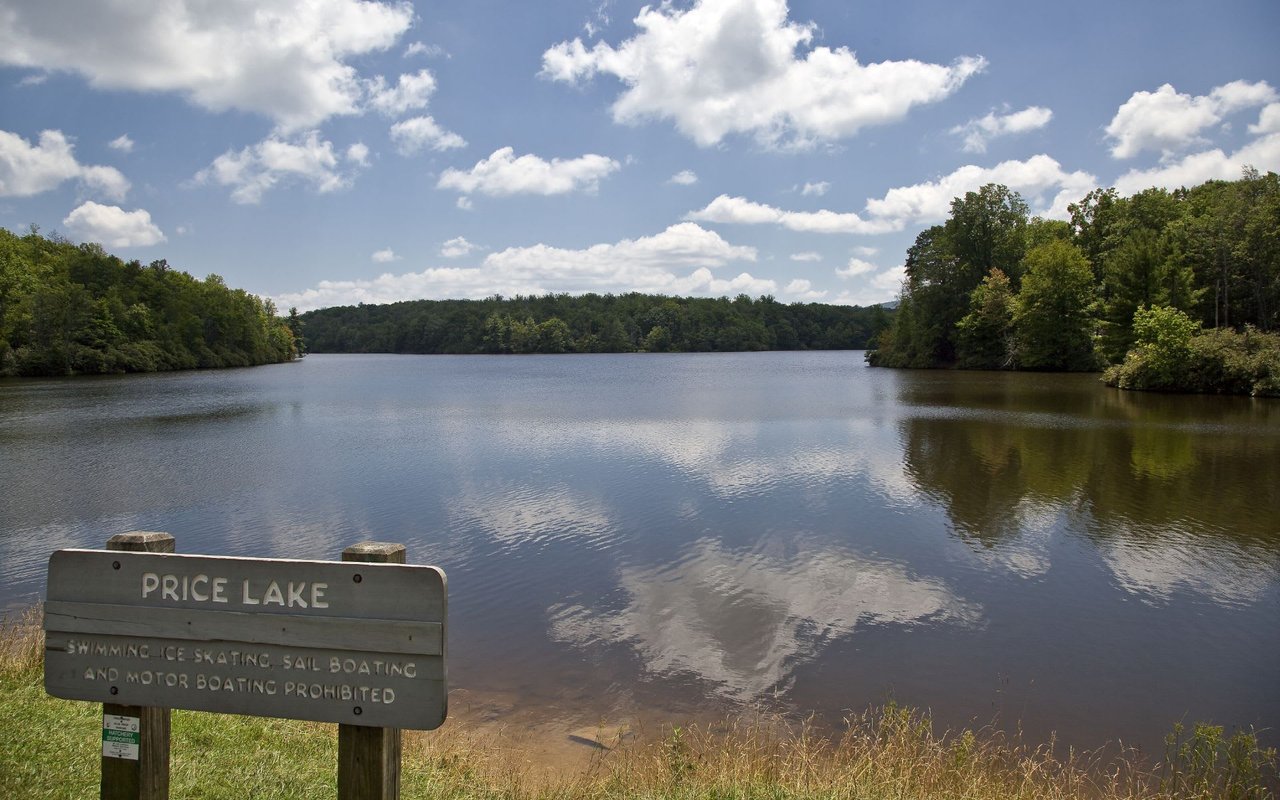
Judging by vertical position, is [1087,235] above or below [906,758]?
above

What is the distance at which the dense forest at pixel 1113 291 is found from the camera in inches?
1719

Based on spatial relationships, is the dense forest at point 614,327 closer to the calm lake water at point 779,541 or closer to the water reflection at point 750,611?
the calm lake water at point 779,541

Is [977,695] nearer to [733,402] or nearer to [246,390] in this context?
[733,402]

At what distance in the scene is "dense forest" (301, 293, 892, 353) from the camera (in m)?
169

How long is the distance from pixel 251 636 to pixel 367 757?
695 millimetres

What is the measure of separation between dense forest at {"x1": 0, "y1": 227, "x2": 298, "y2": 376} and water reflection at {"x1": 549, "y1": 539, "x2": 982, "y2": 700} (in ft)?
265

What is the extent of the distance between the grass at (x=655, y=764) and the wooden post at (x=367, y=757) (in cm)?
200

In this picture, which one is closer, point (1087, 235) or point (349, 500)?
point (349, 500)

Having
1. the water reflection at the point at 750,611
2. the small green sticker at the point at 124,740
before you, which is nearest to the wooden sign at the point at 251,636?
the small green sticker at the point at 124,740

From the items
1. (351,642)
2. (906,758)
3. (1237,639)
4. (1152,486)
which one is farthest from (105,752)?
(1152,486)

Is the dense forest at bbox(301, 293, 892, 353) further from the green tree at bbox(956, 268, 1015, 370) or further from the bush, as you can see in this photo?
the bush

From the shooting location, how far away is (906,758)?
6.14 meters

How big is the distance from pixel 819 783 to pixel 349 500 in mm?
15359

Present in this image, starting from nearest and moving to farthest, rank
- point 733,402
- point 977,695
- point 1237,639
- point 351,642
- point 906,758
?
point 351,642
point 906,758
point 977,695
point 1237,639
point 733,402
